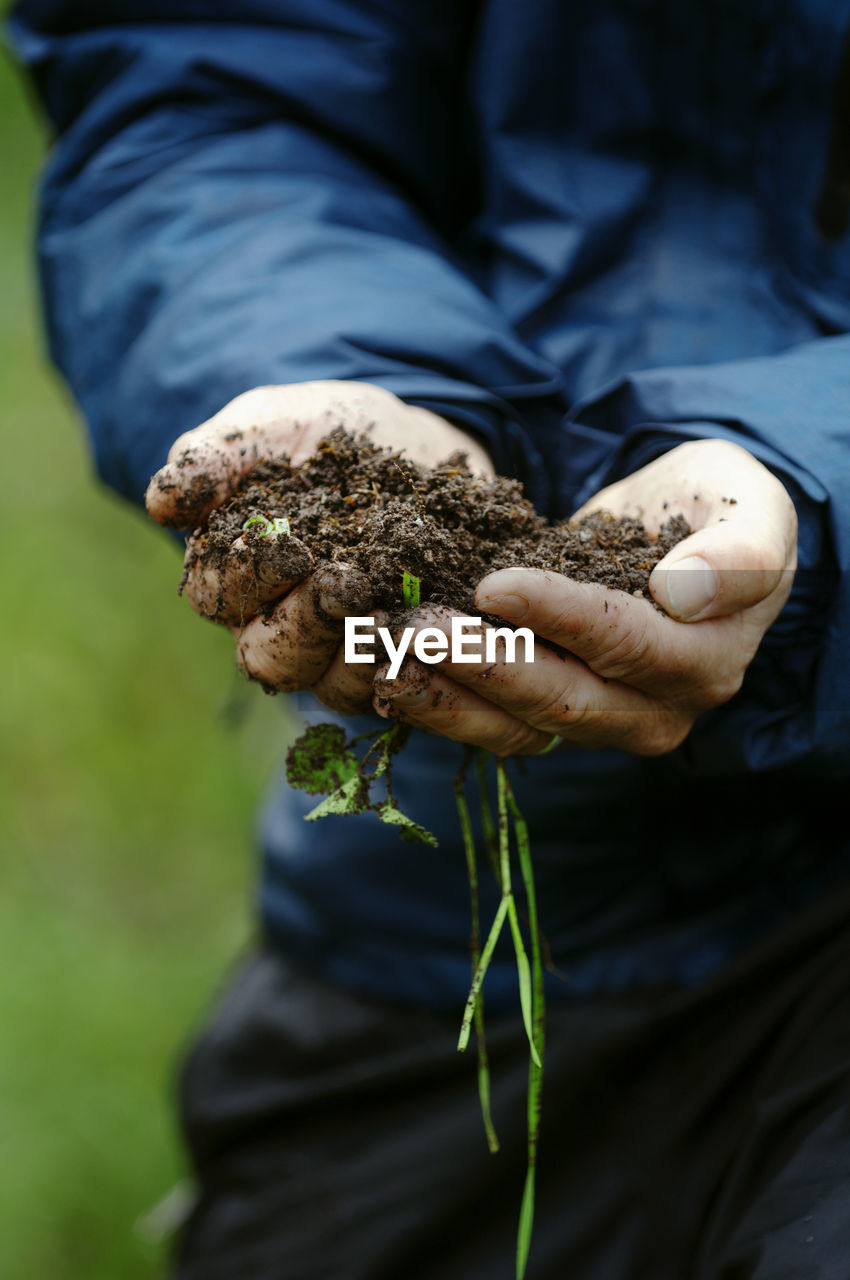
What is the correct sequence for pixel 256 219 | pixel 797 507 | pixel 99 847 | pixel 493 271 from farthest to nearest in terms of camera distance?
pixel 99 847 < pixel 493 271 < pixel 256 219 < pixel 797 507

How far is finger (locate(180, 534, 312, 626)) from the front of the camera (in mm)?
755

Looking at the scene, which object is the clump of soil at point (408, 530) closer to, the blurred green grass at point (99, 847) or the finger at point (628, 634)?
the finger at point (628, 634)

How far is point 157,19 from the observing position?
1.32 m

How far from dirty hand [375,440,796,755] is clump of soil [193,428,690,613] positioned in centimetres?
4

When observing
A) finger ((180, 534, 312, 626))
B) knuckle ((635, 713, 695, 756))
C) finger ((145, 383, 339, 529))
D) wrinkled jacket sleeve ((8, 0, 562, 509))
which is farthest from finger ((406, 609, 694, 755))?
wrinkled jacket sleeve ((8, 0, 562, 509))

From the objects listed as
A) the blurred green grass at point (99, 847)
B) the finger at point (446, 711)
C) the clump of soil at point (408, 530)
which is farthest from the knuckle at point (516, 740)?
the blurred green grass at point (99, 847)

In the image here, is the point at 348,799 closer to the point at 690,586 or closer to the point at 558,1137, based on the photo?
the point at 690,586

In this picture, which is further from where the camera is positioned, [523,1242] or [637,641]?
[523,1242]

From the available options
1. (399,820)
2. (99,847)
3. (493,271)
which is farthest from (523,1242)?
(99,847)

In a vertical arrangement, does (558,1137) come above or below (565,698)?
below

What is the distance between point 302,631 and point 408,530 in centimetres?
11

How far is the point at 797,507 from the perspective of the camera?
87cm

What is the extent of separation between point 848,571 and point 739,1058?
0.48 metres

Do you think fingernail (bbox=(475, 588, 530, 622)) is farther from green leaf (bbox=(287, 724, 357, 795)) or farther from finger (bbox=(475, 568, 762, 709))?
green leaf (bbox=(287, 724, 357, 795))
